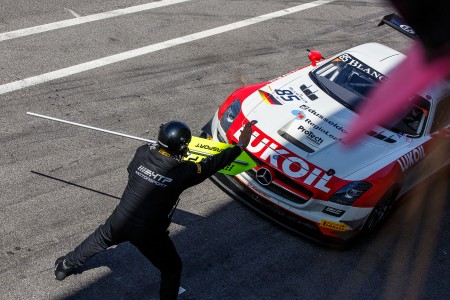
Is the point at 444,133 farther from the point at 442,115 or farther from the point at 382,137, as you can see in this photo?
the point at 382,137

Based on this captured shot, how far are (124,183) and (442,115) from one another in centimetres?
365

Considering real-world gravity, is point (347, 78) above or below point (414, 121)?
above

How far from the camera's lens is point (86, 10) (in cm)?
1192

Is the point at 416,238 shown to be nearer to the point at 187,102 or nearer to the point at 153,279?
the point at 153,279

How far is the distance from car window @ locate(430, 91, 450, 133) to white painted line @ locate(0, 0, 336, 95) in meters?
4.76

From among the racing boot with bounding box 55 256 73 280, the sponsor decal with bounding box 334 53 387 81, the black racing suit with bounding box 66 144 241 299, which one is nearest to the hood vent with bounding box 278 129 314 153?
the sponsor decal with bounding box 334 53 387 81

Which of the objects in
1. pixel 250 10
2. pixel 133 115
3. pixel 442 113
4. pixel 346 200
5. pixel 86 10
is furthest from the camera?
pixel 250 10

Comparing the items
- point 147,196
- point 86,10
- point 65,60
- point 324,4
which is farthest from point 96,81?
point 324,4

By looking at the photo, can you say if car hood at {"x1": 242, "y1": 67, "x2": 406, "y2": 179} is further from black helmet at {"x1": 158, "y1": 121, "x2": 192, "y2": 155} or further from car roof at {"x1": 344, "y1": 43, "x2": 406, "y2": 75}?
black helmet at {"x1": 158, "y1": 121, "x2": 192, "y2": 155}

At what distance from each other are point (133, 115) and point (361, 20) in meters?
A: 6.33

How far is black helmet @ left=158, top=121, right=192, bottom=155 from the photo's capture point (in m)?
5.22

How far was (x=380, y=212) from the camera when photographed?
707 cm

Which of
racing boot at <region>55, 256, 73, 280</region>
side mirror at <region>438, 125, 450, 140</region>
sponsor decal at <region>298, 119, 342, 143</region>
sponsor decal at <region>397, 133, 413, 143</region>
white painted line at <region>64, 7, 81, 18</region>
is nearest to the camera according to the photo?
racing boot at <region>55, 256, 73, 280</region>

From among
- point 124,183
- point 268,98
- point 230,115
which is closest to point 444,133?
point 268,98
